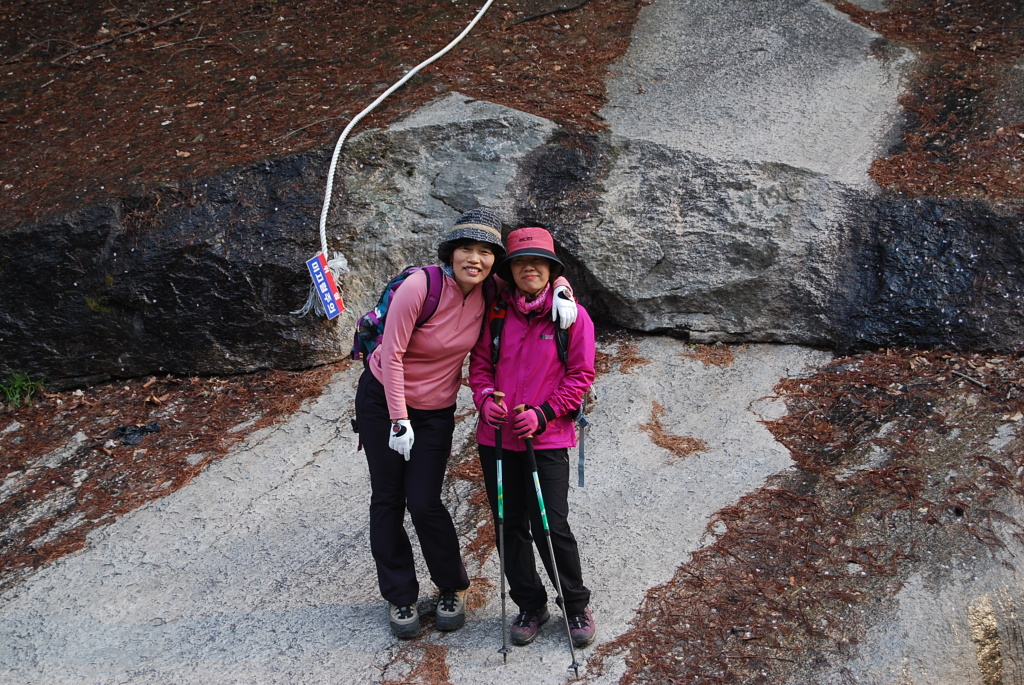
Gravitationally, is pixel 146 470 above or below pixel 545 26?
below

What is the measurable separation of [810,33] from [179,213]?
6.03 meters

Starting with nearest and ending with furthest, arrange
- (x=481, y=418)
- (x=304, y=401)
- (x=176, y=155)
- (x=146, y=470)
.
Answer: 1. (x=481, y=418)
2. (x=146, y=470)
3. (x=304, y=401)
4. (x=176, y=155)

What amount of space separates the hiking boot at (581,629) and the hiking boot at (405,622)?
0.77m

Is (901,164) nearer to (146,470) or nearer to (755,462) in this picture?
(755,462)

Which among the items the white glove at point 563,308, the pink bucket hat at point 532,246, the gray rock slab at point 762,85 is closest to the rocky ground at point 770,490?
the white glove at point 563,308

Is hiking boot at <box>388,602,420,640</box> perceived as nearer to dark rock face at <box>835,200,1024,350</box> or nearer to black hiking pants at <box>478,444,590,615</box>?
black hiking pants at <box>478,444,590,615</box>

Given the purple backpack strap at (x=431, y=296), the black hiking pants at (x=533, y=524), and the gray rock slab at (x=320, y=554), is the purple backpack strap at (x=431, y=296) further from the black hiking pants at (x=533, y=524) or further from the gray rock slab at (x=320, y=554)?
the gray rock slab at (x=320, y=554)

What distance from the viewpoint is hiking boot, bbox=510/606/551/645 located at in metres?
3.98

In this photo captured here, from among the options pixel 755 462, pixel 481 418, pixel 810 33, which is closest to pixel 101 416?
pixel 481 418

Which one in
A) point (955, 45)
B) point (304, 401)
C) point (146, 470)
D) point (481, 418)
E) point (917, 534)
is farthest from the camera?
point (955, 45)

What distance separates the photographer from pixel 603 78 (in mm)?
7676

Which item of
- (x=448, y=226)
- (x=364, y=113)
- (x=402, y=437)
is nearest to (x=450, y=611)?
(x=402, y=437)

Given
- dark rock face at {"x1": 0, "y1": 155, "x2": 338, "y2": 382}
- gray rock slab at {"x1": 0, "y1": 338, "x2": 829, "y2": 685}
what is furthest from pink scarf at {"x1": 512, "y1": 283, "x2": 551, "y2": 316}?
dark rock face at {"x1": 0, "y1": 155, "x2": 338, "y2": 382}

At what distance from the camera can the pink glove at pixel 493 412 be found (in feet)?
12.2
